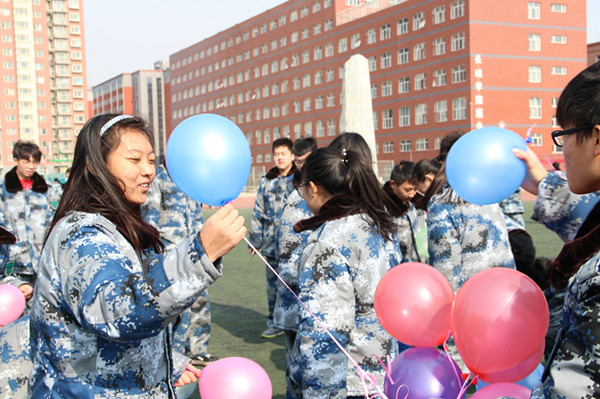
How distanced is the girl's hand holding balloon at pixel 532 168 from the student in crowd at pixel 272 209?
363cm

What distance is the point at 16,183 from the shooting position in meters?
5.98

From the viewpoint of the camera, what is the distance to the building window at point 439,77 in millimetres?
40719

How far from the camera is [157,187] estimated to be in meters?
4.96

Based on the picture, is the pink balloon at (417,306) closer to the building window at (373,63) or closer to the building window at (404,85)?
the building window at (404,85)

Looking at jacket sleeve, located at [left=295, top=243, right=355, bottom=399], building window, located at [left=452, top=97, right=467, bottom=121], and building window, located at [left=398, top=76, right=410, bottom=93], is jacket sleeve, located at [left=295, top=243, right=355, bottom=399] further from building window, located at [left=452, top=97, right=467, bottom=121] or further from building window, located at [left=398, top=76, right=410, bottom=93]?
building window, located at [left=398, top=76, right=410, bottom=93]

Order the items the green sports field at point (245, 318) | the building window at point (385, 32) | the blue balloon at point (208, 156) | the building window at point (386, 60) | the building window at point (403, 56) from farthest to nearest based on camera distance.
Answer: the building window at point (386, 60) < the building window at point (385, 32) < the building window at point (403, 56) < the green sports field at point (245, 318) < the blue balloon at point (208, 156)

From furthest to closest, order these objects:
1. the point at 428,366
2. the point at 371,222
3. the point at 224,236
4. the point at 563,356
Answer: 1. the point at 371,222
2. the point at 428,366
3. the point at 224,236
4. the point at 563,356

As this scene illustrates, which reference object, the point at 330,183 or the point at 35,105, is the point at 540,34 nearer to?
the point at 330,183

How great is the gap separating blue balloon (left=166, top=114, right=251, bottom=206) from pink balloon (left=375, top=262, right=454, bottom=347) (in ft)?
2.61

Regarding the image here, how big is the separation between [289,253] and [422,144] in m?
Answer: 39.1

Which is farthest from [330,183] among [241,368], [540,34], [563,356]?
[540,34]

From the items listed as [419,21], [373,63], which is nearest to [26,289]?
[419,21]

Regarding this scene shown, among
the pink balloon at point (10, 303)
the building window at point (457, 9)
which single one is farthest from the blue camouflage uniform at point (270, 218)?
the building window at point (457, 9)

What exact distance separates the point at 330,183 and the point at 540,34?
42866 mm
